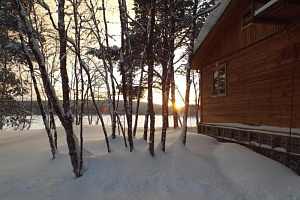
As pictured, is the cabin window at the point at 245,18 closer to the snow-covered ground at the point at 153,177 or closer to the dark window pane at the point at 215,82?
the dark window pane at the point at 215,82

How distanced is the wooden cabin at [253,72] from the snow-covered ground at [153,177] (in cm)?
113

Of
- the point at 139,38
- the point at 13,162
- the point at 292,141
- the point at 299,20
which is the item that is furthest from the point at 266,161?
the point at 139,38

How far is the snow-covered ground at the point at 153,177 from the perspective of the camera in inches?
162

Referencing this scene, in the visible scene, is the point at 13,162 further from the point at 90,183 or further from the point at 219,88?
the point at 219,88

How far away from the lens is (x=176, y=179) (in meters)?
4.61

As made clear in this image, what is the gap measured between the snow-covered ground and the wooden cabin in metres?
1.13

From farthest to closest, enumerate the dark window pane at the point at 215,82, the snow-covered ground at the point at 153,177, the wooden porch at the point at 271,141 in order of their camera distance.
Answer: the dark window pane at the point at 215,82, the wooden porch at the point at 271,141, the snow-covered ground at the point at 153,177

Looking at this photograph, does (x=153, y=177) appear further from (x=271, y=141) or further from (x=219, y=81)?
(x=219, y=81)

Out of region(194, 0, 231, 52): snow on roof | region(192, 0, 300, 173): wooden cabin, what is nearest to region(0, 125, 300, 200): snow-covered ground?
region(192, 0, 300, 173): wooden cabin

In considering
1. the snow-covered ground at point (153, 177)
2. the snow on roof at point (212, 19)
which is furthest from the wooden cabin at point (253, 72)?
the snow-covered ground at point (153, 177)

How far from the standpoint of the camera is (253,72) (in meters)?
6.80

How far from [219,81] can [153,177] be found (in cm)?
596

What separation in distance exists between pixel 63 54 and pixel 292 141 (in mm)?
6365

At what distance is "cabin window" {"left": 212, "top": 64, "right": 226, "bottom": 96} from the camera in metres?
8.66
